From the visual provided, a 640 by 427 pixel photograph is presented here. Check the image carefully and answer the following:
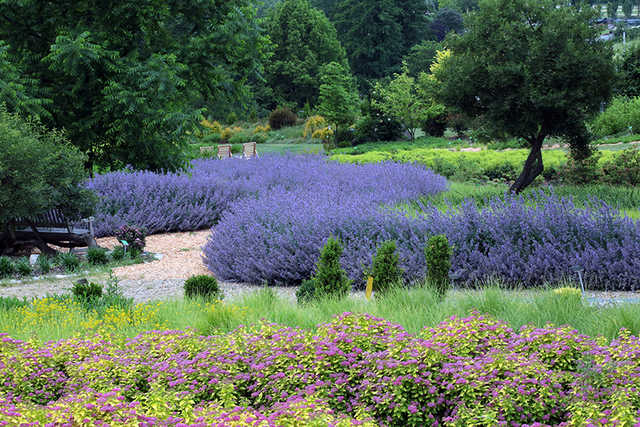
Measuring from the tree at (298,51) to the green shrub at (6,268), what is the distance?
38859 mm

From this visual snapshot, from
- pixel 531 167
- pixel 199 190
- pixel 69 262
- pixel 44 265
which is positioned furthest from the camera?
pixel 199 190

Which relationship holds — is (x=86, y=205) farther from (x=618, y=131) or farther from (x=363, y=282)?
(x=618, y=131)

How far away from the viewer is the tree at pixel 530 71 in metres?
10.3

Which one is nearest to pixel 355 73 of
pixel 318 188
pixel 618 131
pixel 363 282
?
pixel 618 131

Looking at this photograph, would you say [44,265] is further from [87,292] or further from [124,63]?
[124,63]

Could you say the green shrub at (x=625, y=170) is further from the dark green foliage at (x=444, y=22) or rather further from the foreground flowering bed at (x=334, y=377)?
the dark green foliage at (x=444, y=22)

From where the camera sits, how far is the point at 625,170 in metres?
13.7

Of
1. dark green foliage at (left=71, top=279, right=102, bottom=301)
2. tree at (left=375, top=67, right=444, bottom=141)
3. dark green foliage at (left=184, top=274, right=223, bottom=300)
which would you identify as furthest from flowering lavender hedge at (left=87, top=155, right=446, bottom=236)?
tree at (left=375, top=67, right=444, bottom=141)

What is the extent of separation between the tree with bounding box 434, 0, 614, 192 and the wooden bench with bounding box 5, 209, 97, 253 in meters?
6.29

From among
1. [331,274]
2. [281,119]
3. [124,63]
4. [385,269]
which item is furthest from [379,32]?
[331,274]

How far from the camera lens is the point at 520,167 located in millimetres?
16859

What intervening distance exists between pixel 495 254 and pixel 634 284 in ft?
4.50

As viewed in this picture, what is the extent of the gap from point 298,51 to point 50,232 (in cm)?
4054

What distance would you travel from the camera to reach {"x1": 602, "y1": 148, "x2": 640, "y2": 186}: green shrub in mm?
13578
